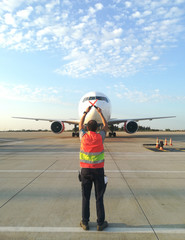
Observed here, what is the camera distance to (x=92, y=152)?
8.57ft

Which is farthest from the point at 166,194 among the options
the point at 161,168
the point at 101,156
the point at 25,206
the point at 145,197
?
the point at 25,206

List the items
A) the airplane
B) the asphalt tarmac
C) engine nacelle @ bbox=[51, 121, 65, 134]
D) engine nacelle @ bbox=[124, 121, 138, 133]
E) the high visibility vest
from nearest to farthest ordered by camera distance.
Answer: the asphalt tarmac → the high visibility vest → the airplane → engine nacelle @ bbox=[124, 121, 138, 133] → engine nacelle @ bbox=[51, 121, 65, 134]

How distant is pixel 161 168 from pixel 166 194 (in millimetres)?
2260

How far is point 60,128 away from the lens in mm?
17438

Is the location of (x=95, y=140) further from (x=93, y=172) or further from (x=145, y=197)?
(x=145, y=197)

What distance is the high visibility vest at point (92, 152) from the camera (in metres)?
2.56

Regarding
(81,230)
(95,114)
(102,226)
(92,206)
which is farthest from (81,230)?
(95,114)

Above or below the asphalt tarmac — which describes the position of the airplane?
above

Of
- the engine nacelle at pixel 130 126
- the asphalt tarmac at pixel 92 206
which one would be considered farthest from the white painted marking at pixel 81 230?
the engine nacelle at pixel 130 126

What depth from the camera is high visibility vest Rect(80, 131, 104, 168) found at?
8.41ft

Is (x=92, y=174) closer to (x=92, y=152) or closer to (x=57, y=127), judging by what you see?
(x=92, y=152)

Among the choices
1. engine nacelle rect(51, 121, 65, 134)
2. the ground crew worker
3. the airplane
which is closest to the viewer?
the ground crew worker

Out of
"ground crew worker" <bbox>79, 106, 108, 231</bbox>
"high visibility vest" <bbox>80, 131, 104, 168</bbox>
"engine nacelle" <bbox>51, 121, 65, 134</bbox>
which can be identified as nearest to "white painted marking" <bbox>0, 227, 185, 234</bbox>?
"ground crew worker" <bbox>79, 106, 108, 231</bbox>

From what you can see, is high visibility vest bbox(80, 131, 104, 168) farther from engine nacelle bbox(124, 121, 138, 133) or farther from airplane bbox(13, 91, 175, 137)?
engine nacelle bbox(124, 121, 138, 133)
